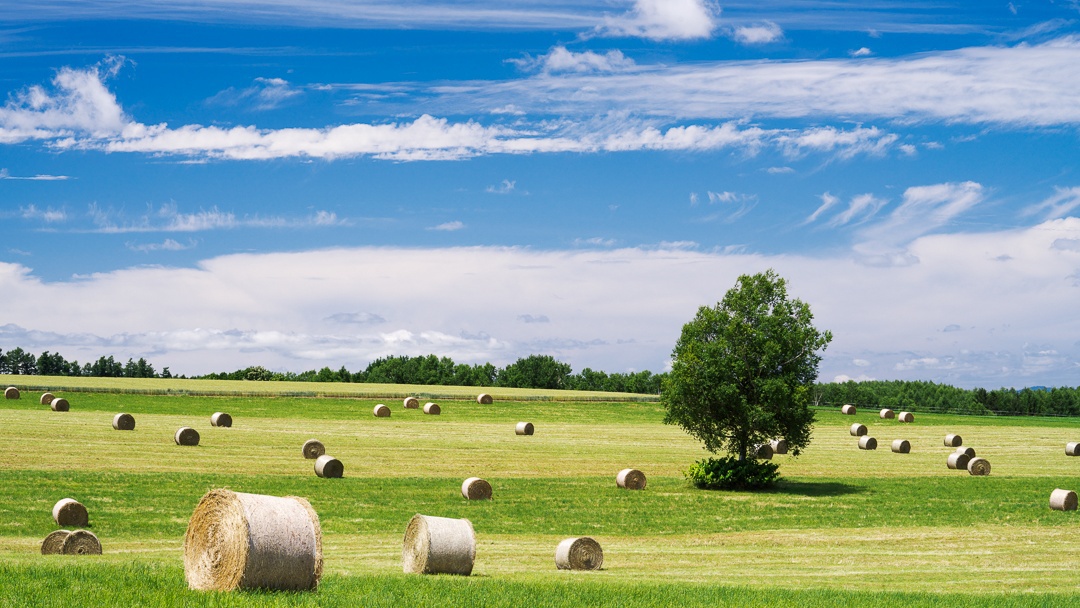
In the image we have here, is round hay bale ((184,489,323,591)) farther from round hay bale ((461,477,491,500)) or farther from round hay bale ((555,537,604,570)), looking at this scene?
round hay bale ((461,477,491,500))

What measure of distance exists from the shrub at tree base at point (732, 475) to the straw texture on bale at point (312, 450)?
18.8 meters

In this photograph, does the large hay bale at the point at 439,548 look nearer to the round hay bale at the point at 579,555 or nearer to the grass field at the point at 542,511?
the grass field at the point at 542,511

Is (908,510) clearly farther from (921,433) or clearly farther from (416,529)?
(921,433)

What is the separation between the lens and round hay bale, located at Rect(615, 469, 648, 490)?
48000 mm

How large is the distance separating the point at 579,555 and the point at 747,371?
2692 centimetres

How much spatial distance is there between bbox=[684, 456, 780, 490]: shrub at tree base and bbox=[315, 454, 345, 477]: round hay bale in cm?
1682

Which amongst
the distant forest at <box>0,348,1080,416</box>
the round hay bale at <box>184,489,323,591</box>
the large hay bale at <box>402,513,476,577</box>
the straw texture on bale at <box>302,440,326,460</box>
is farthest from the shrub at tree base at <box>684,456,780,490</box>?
the distant forest at <box>0,348,1080,416</box>

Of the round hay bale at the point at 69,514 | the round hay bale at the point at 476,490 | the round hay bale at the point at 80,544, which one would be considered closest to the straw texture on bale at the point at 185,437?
the round hay bale at the point at 476,490

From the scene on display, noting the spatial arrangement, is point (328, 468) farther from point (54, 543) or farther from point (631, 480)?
point (54, 543)

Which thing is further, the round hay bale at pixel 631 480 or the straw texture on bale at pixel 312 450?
the straw texture on bale at pixel 312 450

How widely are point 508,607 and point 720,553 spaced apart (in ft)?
51.8

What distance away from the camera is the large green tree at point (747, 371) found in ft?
167

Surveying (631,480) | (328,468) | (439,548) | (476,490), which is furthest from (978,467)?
(439,548)

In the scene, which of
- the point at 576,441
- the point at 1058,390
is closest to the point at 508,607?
the point at 576,441
